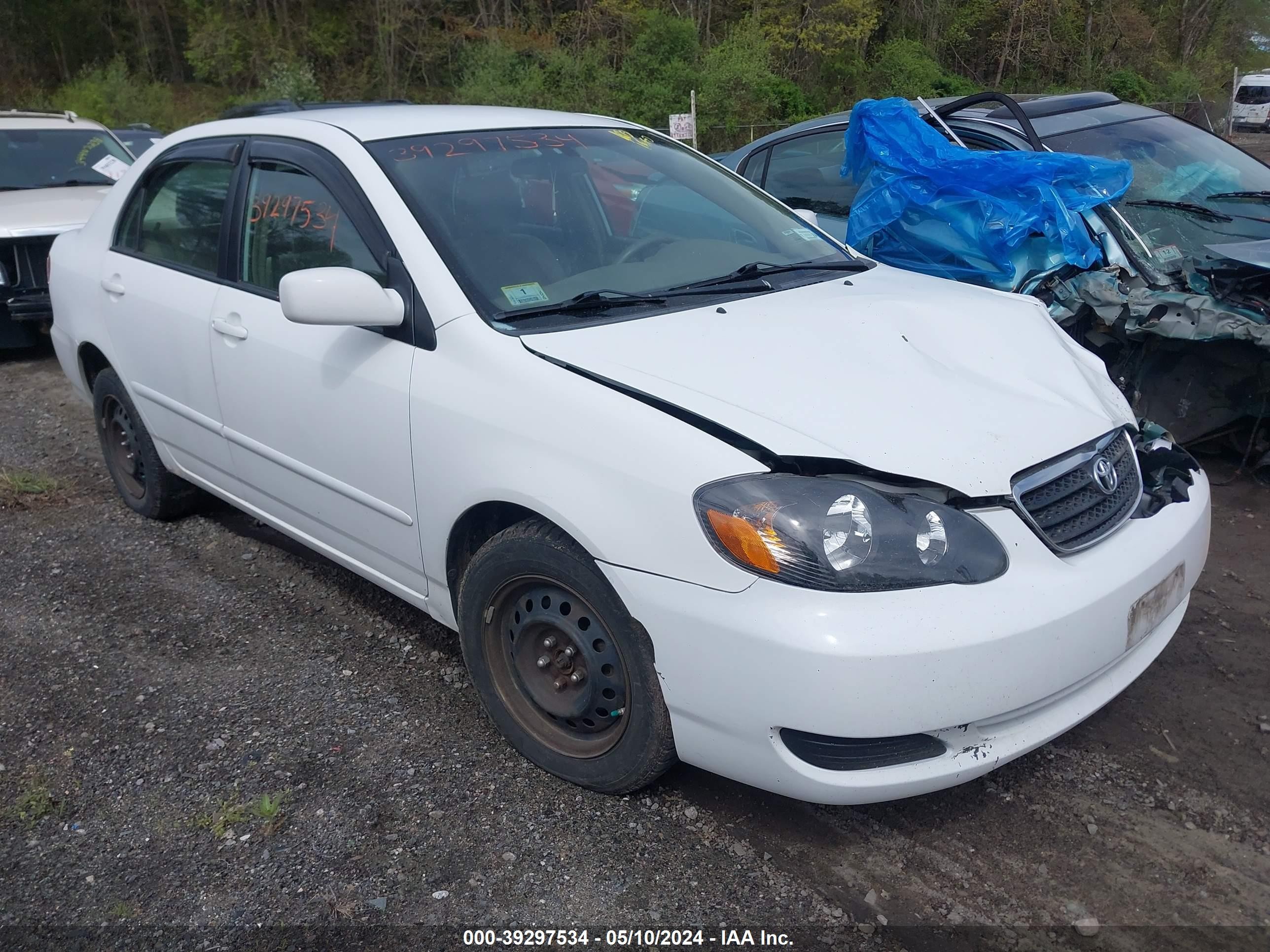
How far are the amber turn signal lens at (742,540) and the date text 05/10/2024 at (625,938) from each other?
0.79 meters

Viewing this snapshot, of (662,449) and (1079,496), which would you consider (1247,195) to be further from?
(662,449)

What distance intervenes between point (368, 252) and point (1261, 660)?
3.00 m

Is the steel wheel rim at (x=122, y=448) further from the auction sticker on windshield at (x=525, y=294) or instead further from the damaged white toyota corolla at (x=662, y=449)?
the auction sticker on windshield at (x=525, y=294)

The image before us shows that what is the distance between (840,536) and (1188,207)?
11.7 feet

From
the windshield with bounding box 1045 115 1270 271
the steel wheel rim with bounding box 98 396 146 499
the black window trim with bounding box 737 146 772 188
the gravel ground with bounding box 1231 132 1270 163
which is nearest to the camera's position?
the steel wheel rim with bounding box 98 396 146 499

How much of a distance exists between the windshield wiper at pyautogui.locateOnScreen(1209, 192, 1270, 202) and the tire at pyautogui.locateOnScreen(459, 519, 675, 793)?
13.3 ft

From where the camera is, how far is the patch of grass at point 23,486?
15.9 feet

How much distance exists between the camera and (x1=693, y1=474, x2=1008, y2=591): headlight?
2.14 m

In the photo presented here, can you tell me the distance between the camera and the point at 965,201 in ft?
15.4

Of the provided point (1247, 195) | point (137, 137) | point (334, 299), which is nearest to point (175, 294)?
point (334, 299)

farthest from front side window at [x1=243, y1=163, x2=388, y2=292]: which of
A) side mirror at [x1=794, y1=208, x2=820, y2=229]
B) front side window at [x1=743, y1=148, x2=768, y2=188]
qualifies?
front side window at [x1=743, y1=148, x2=768, y2=188]

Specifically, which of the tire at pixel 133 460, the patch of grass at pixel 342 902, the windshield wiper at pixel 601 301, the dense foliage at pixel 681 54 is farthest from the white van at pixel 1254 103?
the patch of grass at pixel 342 902

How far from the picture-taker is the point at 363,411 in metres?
2.93

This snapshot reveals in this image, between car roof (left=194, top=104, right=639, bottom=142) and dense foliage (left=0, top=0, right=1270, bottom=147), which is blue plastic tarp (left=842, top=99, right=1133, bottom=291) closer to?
car roof (left=194, top=104, right=639, bottom=142)
